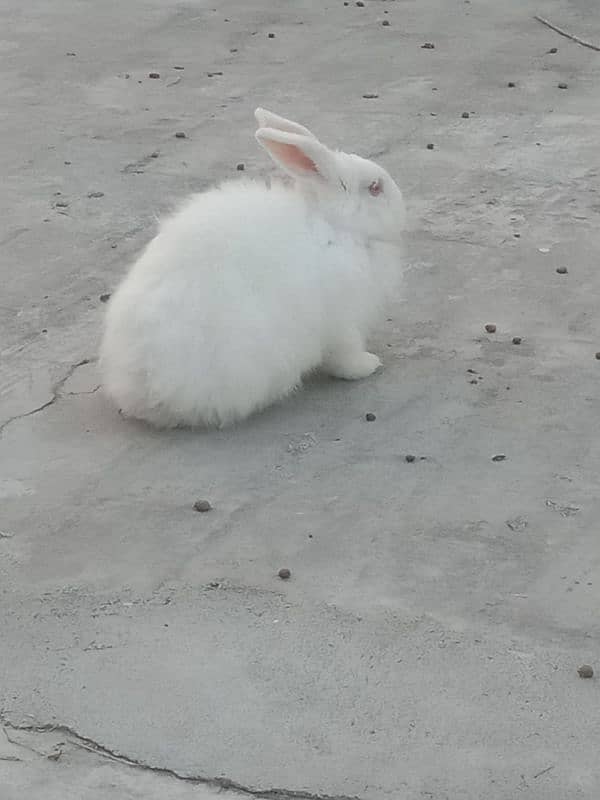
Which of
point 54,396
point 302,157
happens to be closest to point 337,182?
point 302,157

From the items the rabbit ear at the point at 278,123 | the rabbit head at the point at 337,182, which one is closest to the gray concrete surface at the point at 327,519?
the rabbit head at the point at 337,182

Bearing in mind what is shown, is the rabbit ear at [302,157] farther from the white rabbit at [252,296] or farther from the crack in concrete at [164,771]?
the crack in concrete at [164,771]

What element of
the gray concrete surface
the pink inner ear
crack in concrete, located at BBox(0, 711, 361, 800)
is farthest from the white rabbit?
crack in concrete, located at BBox(0, 711, 361, 800)

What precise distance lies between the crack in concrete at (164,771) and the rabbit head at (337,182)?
1.87m

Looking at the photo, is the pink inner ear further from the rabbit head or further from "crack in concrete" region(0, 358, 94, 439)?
"crack in concrete" region(0, 358, 94, 439)

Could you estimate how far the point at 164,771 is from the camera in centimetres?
269

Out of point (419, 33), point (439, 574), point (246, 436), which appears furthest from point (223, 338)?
point (419, 33)

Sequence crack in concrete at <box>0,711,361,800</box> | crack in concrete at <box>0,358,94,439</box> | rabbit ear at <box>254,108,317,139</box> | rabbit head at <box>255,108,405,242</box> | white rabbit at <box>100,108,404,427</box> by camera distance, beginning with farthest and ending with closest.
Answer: rabbit ear at <box>254,108,317,139</box> → rabbit head at <box>255,108,405,242</box> → crack in concrete at <box>0,358,94,439</box> → white rabbit at <box>100,108,404,427</box> → crack in concrete at <box>0,711,361,800</box>

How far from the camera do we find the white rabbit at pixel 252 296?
12.6 feet

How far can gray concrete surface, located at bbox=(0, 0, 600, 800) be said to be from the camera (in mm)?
2764

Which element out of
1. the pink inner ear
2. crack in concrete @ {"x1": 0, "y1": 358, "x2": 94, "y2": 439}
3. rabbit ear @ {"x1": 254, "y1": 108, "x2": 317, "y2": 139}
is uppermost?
rabbit ear @ {"x1": 254, "y1": 108, "x2": 317, "y2": 139}

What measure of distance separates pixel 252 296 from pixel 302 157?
1.65 feet

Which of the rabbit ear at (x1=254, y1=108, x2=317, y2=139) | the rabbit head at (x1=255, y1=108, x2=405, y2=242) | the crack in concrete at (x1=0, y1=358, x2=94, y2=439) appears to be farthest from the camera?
the rabbit ear at (x1=254, y1=108, x2=317, y2=139)

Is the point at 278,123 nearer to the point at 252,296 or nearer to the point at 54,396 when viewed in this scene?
the point at 252,296
